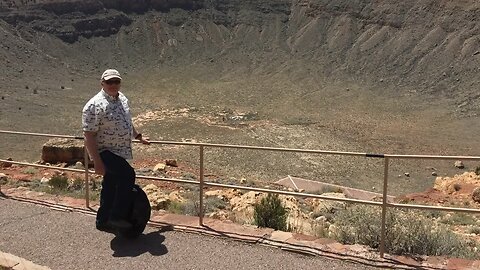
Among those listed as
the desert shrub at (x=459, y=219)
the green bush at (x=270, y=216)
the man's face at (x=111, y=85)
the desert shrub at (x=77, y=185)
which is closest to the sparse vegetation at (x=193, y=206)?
the green bush at (x=270, y=216)

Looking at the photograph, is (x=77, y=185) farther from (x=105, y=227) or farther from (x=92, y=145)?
(x=92, y=145)

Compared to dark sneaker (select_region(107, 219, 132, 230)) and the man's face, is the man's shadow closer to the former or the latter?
dark sneaker (select_region(107, 219, 132, 230))

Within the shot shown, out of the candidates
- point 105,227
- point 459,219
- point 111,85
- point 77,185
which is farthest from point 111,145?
point 459,219

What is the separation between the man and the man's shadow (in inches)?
8.7

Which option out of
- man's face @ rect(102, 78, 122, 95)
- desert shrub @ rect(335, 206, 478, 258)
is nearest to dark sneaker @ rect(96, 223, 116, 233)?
man's face @ rect(102, 78, 122, 95)

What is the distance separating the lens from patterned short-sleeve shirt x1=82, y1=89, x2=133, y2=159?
19.4 ft

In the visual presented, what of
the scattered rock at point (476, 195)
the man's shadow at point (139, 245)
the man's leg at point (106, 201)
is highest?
the man's leg at point (106, 201)

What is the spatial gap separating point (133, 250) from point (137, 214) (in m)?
0.43

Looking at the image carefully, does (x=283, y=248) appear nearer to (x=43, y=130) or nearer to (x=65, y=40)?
(x=43, y=130)

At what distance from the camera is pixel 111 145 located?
611 cm

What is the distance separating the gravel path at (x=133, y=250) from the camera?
18.7 feet

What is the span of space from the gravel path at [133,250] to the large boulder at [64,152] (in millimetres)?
12745

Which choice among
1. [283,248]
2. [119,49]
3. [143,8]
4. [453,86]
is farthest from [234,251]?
[143,8]

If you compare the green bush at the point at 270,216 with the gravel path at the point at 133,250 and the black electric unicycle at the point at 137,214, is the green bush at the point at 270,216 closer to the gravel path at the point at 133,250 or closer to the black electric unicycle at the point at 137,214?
the gravel path at the point at 133,250
